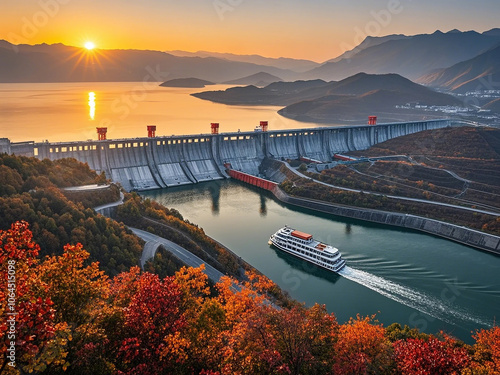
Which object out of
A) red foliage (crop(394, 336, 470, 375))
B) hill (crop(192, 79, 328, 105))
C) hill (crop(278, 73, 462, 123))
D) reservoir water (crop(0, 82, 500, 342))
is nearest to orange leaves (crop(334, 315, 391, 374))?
red foliage (crop(394, 336, 470, 375))

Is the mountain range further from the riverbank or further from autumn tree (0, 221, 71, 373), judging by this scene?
autumn tree (0, 221, 71, 373)

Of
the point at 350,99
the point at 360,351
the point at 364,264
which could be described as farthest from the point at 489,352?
the point at 350,99

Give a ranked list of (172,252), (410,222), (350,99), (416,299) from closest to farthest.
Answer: (172,252) → (416,299) → (410,222) → (350,99)

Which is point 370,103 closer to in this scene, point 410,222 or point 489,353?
point 410,222

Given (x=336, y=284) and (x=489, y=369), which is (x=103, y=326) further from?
(x=336, y=284)

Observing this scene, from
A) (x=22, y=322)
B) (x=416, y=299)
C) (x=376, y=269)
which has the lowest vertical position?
(x=416, y=299)

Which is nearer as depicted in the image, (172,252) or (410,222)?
(172,252)
